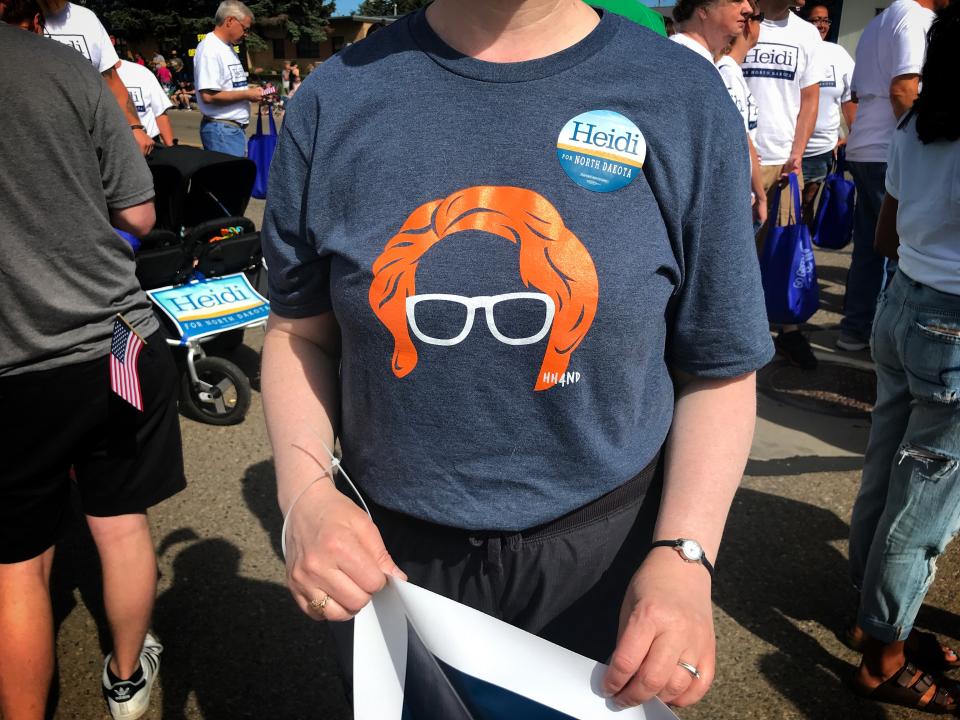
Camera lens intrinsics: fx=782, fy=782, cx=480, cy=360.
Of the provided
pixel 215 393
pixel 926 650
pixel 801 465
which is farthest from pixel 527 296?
pixel 215 393

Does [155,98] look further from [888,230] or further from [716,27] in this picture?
[888,230]

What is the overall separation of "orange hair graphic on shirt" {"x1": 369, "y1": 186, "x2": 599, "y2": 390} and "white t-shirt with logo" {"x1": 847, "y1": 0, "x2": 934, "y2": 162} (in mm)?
4079

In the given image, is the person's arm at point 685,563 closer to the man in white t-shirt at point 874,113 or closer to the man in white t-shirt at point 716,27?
the man in white t-shirt at point 716,27

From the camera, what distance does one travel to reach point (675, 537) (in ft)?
3.70

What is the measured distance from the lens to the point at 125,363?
83.4 inches

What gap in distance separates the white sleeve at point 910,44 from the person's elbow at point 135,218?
4062 millimetres

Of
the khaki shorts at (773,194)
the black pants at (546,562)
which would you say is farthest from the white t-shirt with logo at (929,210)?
the khaki shorts at (773,194)

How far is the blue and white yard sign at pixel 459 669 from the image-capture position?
1001 millimetres

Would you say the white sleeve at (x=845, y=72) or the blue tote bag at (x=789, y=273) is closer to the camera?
the blue tote bag at (x=789, y=273)

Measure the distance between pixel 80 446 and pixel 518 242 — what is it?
5.26ft

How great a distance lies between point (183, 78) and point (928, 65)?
41406 mm

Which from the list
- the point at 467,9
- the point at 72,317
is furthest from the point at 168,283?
the point at 467,9

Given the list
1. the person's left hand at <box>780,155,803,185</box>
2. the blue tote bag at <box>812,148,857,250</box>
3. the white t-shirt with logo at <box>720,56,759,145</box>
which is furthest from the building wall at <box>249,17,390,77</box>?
the white t-shirt with logo at <box>720,56,759,145</box>

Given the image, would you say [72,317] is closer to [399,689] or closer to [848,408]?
[399,689]
